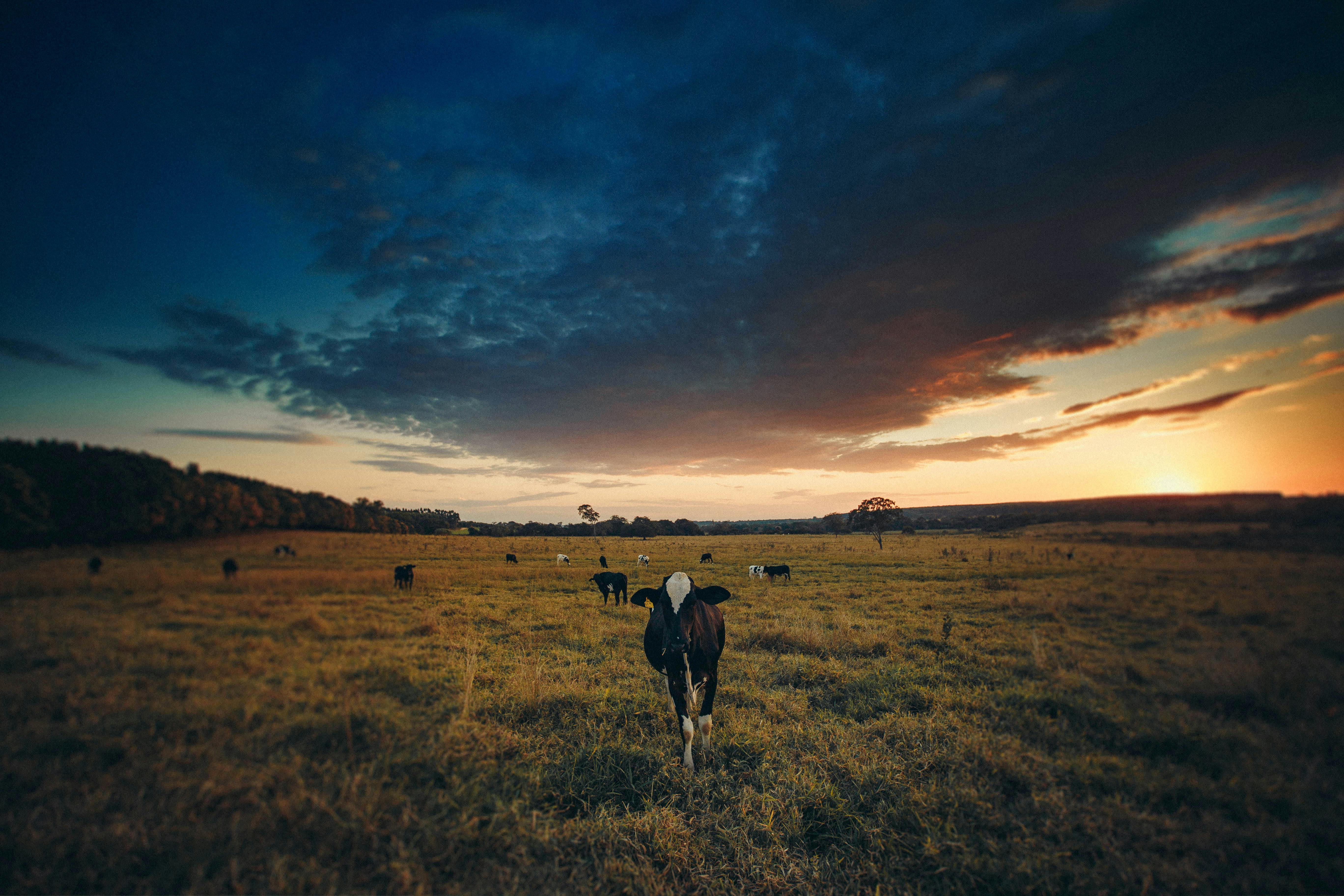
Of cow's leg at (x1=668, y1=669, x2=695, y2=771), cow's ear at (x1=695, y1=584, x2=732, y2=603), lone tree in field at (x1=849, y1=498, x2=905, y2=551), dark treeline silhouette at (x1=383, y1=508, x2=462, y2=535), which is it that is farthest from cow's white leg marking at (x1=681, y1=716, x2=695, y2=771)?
lone tree in field at (x1=849, y1=498, x2=905, y2=551)

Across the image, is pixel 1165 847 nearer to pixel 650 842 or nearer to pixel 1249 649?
pixel 1249 649

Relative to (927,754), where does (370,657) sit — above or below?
above

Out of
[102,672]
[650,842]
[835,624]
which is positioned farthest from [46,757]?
[835,624]

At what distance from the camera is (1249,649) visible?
2.59 metres

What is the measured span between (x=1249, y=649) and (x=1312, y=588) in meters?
0.52

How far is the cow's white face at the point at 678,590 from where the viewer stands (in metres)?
5.88

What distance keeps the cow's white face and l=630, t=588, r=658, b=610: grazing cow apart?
53 cm

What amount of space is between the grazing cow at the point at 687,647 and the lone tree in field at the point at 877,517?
38974 mm

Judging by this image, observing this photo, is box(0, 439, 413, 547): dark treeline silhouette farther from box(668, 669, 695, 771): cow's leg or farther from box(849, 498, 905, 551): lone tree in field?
box(849, 498, 905, 551): lone tree in field

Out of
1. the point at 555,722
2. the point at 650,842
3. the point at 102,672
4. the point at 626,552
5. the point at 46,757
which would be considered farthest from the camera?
the point at 626,552

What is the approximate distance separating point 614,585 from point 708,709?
43.7 ft

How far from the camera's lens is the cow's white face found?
588cm

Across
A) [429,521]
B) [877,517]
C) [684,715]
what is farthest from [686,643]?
[877,517]

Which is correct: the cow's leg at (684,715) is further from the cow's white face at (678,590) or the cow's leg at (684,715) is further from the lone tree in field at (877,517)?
the lone tree in field at (877,517)
